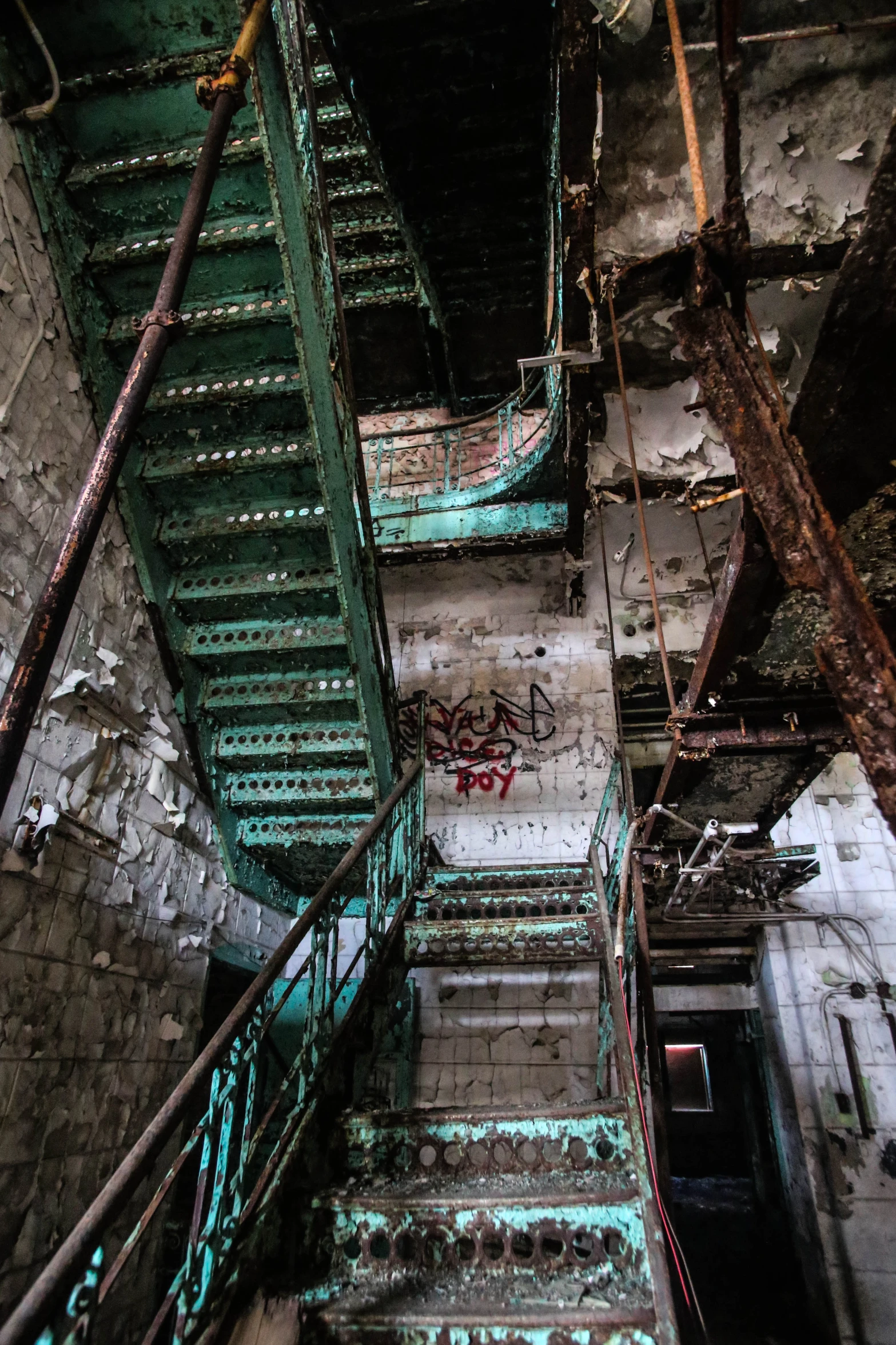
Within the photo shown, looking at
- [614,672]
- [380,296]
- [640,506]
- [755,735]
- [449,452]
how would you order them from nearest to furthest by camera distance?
[640,506] < [755,735] < [614,672] < [380,296] < [449,452]

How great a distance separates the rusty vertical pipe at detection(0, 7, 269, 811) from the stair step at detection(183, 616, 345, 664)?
75.1 inches

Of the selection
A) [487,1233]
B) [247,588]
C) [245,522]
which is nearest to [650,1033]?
[487,1233]

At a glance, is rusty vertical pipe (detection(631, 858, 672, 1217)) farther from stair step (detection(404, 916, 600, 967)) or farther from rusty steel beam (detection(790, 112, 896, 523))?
rusty steel beam (detection(790, 112, 896, 523))

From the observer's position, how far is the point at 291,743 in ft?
13.4

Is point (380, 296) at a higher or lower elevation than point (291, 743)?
higher

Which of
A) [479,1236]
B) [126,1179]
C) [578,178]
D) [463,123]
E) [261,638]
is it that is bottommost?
[479,1236]

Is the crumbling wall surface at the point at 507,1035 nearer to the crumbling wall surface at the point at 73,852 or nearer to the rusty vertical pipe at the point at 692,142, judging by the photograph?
the crumbling wall surface at the point at 73,852

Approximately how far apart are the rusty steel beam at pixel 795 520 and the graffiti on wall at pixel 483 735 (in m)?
4.07

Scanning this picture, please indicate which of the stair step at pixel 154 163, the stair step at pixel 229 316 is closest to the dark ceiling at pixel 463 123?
the stair step at pixel 154 163

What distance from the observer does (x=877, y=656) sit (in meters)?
1.58

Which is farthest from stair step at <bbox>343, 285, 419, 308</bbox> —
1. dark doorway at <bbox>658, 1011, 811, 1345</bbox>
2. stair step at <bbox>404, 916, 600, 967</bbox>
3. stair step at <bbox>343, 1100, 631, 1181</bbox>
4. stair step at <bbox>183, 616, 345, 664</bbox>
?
dark doorway at <bbox>658, 1011, 811, 1345</bbox>

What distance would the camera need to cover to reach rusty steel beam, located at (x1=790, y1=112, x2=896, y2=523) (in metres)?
1.90

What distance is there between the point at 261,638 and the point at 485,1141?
2633 millimetres

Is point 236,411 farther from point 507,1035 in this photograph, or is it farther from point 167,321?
point 507,1035
